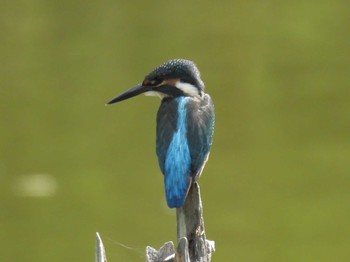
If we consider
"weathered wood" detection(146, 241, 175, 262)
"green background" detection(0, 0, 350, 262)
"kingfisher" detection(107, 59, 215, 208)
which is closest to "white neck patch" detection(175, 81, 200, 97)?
"kingfisher" detection(107, 59, 215, 208)

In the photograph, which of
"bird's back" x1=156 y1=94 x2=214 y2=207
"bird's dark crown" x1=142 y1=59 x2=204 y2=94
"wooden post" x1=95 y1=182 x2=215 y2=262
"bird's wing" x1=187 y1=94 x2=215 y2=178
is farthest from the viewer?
"bird's dark crown" x1=142 y1=59 x2=204 y2=94

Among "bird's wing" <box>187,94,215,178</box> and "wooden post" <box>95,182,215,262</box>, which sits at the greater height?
"bird's wing" <box>187,94,215,178</box>

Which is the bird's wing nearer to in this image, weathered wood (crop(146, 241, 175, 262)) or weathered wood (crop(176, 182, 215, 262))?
weathered wood (crop(176, 182, 215, 262))

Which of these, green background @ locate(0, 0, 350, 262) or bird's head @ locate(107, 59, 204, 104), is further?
green background @ locate(0, 0, 350, 262)

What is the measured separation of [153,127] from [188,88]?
5759 mm

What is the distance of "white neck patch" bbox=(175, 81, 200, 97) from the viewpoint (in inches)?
193

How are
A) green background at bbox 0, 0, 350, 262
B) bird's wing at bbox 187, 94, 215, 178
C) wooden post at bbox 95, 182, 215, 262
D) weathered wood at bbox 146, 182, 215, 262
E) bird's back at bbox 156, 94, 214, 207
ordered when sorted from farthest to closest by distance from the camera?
green background at bbox 0, 0, 350, 262 → bird's wing at bbox 187, 94, 215, 178 → bird's back at bbox 156, 94, 214, 207 → weathered wood at bbox 146, 182, 215, 262 → wooden post at bbox 95, 182, 215, 262

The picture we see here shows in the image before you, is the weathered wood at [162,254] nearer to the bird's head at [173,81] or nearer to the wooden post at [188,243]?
the wooden post at [188,243]

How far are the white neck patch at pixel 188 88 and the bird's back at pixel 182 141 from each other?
2 cm

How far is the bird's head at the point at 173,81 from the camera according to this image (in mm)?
4879

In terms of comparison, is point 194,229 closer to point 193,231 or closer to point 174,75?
point 193,231

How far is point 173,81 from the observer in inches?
193

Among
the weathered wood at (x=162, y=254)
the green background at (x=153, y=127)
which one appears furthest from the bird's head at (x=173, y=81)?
the green background at (x=153, y=127)

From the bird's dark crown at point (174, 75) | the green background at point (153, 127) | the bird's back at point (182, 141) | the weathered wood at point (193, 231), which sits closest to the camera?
the weathered wood at point (193, 231)
